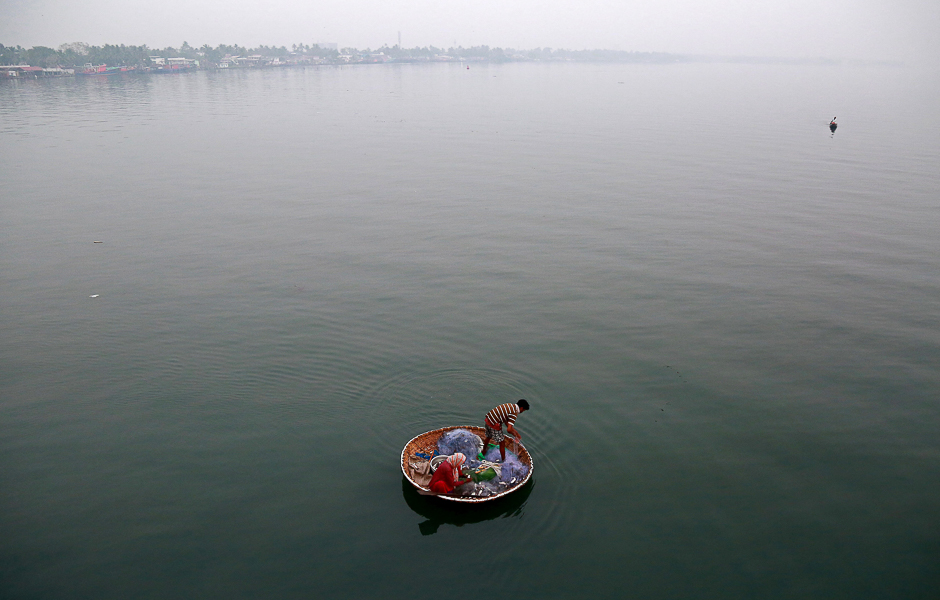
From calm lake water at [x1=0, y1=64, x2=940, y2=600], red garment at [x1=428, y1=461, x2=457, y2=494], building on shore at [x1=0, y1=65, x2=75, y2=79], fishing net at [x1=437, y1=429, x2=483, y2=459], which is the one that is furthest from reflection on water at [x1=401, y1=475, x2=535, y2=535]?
building on shore at [x1=0, y1=65, x2=75, y2=79]

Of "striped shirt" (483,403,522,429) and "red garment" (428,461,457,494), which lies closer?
"red garment" (428,461,457,494)

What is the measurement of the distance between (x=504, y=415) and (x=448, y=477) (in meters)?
1.71

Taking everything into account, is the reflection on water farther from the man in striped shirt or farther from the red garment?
the man in striped shirt

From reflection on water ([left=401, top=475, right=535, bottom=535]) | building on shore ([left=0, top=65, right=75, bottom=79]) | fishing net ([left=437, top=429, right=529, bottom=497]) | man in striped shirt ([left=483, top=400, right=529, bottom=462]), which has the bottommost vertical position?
reflection on water ([left=401, top=475, right=535, bottom=535])

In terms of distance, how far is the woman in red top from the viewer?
11156 millimetres

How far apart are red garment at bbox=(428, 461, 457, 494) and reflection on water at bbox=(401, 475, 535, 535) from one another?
23cm

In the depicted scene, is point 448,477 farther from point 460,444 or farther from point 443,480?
point 460,444

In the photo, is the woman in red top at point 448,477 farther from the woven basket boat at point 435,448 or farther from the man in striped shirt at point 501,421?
the man in striped shirt at point 501,421

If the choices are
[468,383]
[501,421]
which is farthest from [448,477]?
[468,383]

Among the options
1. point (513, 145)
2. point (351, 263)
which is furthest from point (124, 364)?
point (513, 145)

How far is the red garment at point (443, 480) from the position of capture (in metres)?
11.1

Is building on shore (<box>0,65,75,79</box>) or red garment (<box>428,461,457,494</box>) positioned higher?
building on shore (<box>0,65,75,79</box>)

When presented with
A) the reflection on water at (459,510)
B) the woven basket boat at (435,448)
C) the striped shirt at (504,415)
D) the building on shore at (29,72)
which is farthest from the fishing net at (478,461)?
the building on shore at (29,72)

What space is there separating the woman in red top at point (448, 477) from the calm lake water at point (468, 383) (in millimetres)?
613
